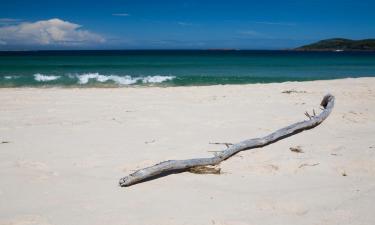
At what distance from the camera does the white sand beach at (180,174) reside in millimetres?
3293

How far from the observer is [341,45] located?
12244 cm

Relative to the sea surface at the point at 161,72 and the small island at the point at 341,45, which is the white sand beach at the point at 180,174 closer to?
the sea surface at the point at 161,72

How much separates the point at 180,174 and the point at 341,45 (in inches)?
5157

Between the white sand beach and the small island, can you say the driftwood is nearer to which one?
the white sand beach

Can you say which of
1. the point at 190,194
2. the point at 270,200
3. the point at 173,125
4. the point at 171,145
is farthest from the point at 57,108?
the point at 270,200

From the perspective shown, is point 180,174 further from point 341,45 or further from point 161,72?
Answer: point 341,45

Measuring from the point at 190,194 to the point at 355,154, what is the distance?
254cm

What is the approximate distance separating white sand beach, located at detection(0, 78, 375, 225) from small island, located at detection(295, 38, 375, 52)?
11374 centimetres

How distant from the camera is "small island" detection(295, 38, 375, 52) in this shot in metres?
111

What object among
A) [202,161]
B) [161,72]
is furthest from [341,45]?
[202,161]

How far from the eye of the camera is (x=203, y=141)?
18.5 feet

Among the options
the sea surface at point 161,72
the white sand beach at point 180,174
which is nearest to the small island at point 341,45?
the sea surface at point 161,72

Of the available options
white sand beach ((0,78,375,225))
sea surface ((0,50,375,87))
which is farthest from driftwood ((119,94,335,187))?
sea surface ((0,50,375,87))

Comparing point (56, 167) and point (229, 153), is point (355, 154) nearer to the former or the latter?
point (229, 153)
